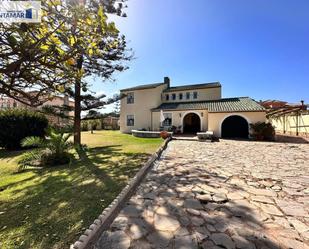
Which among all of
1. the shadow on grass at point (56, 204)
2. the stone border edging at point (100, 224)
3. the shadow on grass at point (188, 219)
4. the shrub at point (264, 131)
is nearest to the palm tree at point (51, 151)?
the shadow on grass at point (56, 204)

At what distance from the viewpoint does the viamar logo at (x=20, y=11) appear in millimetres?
2703

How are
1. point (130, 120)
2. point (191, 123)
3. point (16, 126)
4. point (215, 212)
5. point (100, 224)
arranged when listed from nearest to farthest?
point (100, 224) → point (215, 212) → point (16, 126) → point (191, 123) → point (130, 120)

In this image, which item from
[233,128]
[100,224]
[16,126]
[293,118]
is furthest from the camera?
[293,118]

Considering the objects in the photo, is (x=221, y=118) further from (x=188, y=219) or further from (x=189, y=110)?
(x=188, y=219)

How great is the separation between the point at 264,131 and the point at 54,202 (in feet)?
56.2

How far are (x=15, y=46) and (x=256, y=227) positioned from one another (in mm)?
4880

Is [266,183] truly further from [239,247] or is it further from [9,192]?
[9,192]

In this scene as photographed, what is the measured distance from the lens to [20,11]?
2.82m

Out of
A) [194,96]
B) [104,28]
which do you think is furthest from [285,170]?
[194,96]

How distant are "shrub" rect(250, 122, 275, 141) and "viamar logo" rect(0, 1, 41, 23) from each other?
17586mm

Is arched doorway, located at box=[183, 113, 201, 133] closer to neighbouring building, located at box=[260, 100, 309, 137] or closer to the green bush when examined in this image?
neighbouring building, located at box=[260, 100, 309, 137]

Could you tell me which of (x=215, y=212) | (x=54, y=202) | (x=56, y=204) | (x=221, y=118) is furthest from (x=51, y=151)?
(x=221, y=118)

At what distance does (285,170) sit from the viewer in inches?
253

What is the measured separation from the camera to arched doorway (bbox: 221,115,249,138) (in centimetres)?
1823
